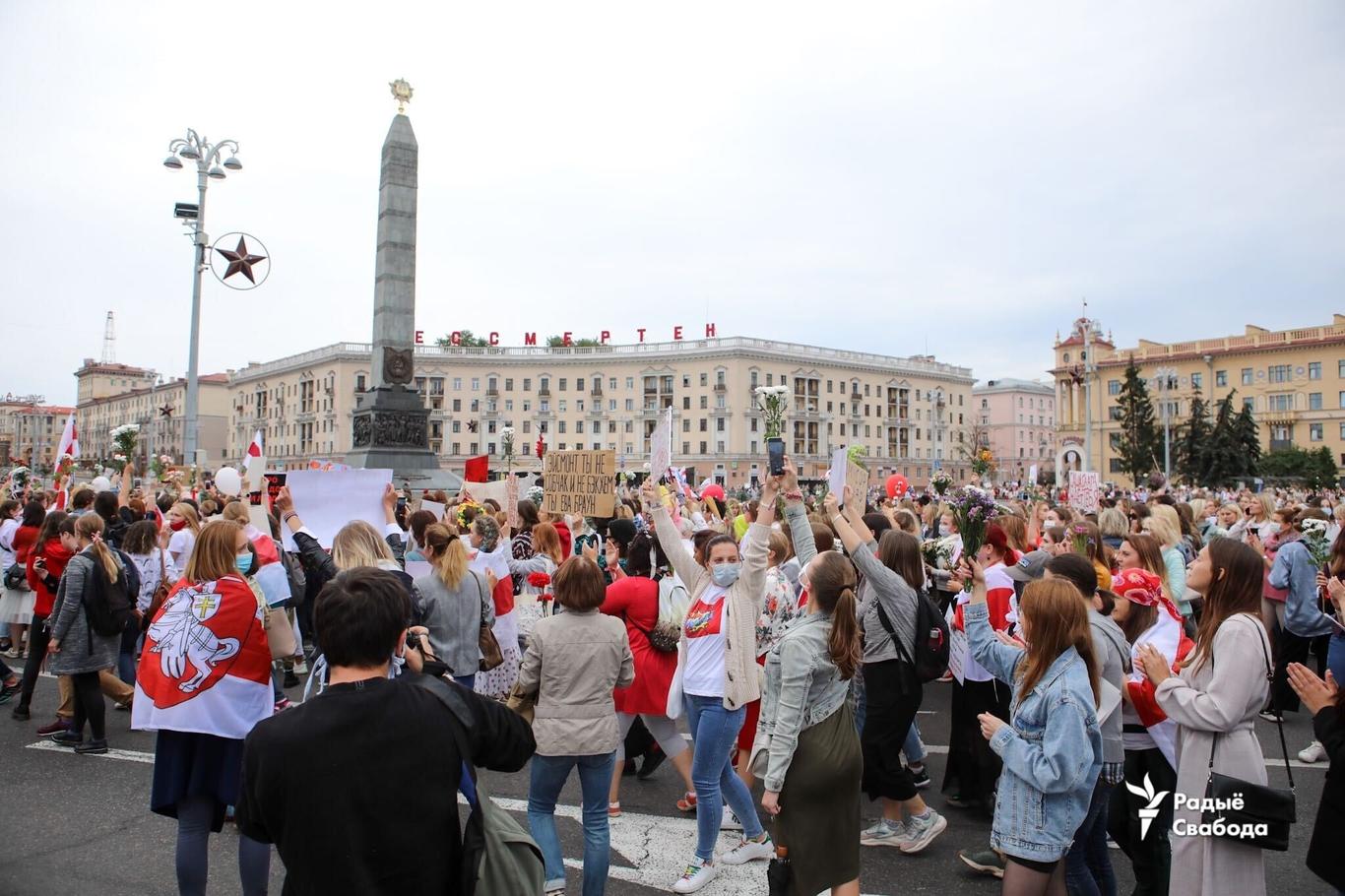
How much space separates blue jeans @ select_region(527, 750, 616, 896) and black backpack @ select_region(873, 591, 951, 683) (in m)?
1.96

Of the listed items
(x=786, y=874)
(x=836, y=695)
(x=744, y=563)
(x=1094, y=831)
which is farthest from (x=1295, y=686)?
(x=744, y=563)

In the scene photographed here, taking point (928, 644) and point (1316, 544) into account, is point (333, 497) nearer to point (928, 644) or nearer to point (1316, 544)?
point (928, 644)

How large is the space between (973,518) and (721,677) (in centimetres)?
314

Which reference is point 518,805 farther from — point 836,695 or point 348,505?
point 836,695

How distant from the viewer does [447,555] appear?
18.1 feet

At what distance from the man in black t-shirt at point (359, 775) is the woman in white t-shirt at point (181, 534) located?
6.77 m

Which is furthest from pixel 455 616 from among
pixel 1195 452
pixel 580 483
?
A: pixel 1195 452

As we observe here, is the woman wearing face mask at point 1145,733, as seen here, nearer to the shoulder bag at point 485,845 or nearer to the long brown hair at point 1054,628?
the long brown hair at point 1054,628

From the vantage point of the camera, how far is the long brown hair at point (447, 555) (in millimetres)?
5477

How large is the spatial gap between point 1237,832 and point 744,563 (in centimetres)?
259

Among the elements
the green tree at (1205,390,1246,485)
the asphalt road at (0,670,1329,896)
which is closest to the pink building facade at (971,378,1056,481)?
the green tree at (1205,390,1246,485)

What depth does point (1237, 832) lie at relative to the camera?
3.41 metres

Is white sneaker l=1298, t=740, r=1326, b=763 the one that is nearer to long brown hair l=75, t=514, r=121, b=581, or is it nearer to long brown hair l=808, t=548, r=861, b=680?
long brown hair l=808, t=548, r=861, b=680

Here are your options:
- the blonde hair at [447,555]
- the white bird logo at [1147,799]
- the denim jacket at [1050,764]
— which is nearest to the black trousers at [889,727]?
the white bird logo at [1147,799]
